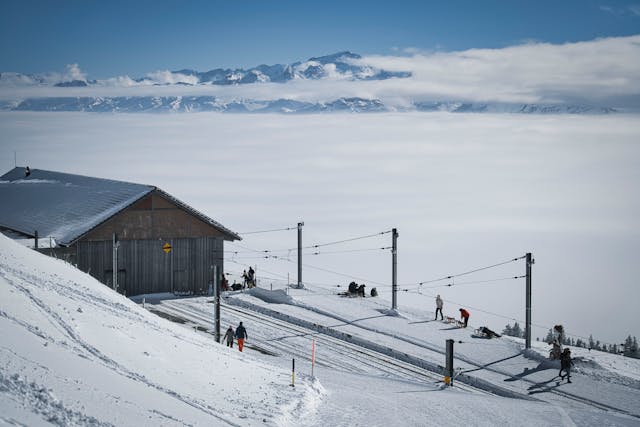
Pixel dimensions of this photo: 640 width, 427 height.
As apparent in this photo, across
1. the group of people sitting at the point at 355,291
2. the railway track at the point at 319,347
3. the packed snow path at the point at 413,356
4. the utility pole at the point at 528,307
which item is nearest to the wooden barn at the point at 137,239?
the packed snow path at the point at 413,356

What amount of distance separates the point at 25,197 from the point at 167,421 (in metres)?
46.7

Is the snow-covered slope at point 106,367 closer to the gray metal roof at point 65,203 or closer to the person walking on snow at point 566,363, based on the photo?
the person walking on snow at point 566,363

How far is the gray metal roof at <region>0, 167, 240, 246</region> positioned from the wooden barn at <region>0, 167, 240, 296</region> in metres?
0.11

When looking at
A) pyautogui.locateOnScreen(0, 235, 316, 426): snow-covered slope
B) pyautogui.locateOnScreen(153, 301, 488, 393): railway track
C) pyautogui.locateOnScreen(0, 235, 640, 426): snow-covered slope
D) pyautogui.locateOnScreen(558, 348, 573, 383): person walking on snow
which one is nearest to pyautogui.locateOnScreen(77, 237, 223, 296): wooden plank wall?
pyautogui.locateOnScreen(153, 301, 488, 393): railway track

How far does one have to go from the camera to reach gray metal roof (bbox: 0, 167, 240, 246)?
44.2 meters

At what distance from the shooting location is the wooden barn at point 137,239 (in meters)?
42.8

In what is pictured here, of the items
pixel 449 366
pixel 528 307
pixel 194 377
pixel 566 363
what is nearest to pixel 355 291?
pixel 528 307

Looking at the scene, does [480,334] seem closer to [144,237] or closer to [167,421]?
[144,237]

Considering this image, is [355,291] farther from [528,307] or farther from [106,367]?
[106,367]

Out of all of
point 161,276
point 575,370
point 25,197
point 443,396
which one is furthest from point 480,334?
point 25,197

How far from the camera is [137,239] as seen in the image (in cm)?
4409

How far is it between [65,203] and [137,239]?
9810 mm

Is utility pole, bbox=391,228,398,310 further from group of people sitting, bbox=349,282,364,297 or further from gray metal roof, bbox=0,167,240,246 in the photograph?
gray metal roof, bbox=0,167,240,246

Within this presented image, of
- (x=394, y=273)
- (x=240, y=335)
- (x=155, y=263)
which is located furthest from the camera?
(x=155, y=263)
